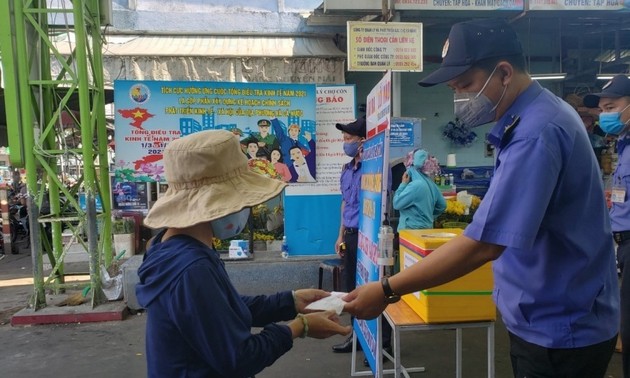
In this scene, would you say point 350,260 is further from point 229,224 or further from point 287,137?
point 229,224

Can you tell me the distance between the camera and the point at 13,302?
6.21 meters

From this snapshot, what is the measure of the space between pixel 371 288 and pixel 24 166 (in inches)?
196

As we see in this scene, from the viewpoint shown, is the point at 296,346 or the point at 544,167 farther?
the point at 296,346

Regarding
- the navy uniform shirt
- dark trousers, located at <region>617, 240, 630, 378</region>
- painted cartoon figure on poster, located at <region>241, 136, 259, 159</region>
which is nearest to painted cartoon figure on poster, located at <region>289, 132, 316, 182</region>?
painted cartoon figure on poster, located at <region>241, 136, 259, 159</region>

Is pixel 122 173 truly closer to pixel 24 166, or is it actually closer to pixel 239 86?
pixel 24 166

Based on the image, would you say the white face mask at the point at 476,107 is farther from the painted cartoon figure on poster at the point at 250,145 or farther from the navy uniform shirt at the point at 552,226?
the painted cartoon figure on poster at the point at 250,145

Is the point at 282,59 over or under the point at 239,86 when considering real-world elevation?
over

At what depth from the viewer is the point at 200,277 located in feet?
4.31

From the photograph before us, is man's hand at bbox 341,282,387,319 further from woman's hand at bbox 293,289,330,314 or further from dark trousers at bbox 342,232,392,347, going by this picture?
dark trousers at bbox 342,232,392,347

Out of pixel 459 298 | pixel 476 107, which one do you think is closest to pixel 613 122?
pixel 459 298

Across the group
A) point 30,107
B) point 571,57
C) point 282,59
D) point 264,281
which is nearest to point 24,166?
point 30,107

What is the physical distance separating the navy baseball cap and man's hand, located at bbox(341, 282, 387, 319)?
2.72 ft

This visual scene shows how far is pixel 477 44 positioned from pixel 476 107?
0.77ft

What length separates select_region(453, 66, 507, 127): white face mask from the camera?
1646 millimetres
